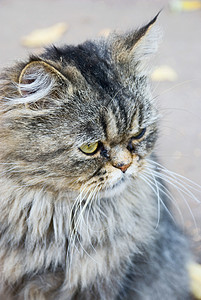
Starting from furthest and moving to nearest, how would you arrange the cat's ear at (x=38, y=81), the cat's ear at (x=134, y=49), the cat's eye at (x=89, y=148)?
the cat's ear at (x=134, y=49)
the cat's eye at (x=89, y=148)
the cat's ear at (x=38, y=81)

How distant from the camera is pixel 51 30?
10.3 feet

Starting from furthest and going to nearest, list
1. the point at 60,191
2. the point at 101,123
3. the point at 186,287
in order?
the point at 186,287
the point at 60,191
the point at 101,123

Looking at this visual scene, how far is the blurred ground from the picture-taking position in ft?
7.19

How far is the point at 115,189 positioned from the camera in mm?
1266

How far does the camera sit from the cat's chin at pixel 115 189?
4.10 ft

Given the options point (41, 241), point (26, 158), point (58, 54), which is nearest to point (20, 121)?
point (26, 158)

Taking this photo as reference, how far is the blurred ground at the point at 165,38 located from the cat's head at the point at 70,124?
78cm

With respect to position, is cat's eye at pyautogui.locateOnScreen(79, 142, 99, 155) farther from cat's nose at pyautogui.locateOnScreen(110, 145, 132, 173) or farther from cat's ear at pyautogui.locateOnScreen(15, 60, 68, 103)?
cat's ear at pyautogui.locateOnScreen(15, 60, 68, 103)

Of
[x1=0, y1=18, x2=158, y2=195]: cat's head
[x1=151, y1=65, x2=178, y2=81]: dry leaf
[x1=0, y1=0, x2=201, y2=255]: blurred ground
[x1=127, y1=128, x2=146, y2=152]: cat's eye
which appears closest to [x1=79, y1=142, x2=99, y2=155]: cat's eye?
[x1=0, y1=18, x2=158, y2=195]: cat's head

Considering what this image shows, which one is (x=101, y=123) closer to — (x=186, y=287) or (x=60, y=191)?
(x=60, y=191)

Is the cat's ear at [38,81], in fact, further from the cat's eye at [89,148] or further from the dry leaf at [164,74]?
the dry leaf at [164,74]

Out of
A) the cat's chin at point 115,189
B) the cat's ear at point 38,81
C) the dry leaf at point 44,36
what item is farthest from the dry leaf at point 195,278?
the dry leaf at point 44,36

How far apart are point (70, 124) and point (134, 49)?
361 mm

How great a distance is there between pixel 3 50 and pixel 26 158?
205 cm
